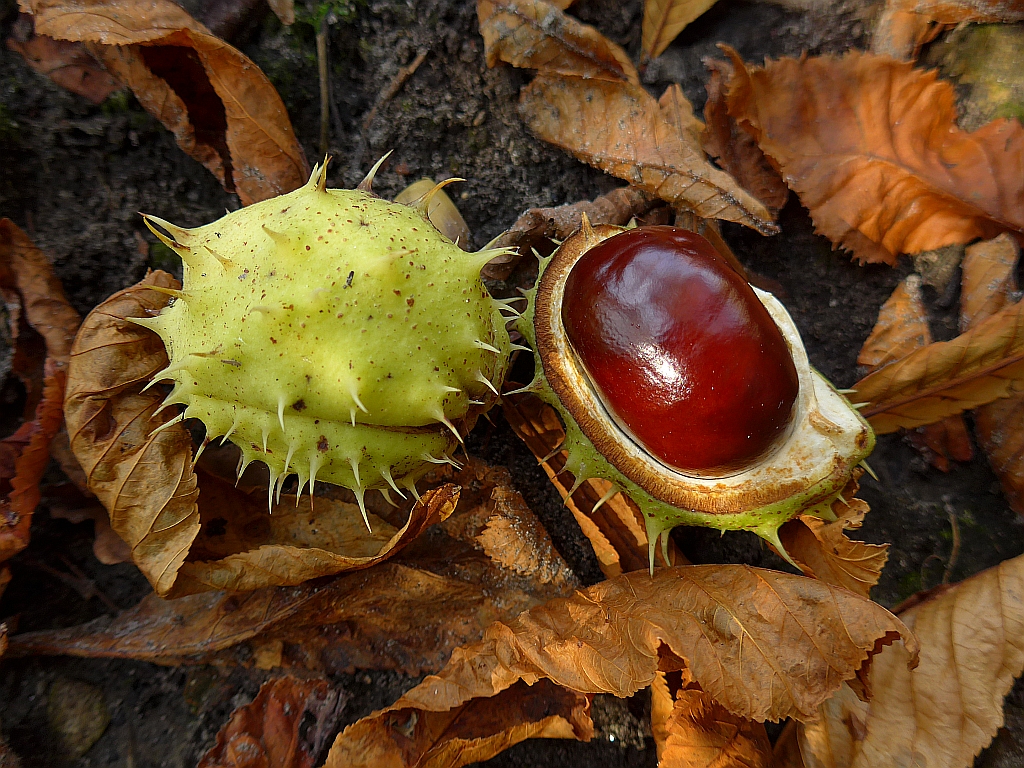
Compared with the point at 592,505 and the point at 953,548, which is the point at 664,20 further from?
the point at 953,548

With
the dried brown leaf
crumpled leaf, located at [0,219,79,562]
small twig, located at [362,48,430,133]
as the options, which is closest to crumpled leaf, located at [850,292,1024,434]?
small twig, located at [362,48,430,133]

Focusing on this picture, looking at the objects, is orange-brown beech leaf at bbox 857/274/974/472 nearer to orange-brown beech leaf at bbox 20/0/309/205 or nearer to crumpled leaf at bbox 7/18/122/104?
orange-brown beech leaf at bbox 20/0/309/205

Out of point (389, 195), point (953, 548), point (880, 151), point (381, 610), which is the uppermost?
point (880, 151)

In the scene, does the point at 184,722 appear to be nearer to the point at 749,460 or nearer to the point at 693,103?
the point at 749,460

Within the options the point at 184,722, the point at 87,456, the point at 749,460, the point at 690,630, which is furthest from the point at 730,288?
the point at 184,722

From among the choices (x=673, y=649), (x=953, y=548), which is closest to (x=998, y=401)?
(x=953, y=548)
